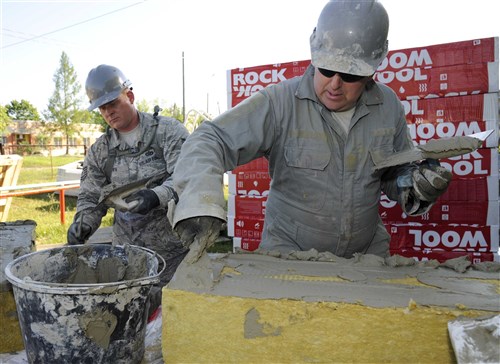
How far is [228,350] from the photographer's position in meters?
1.32

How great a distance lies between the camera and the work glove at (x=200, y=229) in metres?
1.44

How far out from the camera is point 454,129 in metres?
3.67

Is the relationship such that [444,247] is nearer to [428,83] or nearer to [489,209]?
[489,209]

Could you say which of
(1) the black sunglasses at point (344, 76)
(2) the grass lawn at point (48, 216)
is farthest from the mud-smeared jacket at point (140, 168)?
(2) the grass lawn at point (48, 216)

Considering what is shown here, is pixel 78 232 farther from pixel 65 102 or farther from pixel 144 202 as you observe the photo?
pixel 65 102

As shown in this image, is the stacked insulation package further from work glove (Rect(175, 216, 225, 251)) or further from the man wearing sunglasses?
work glove (Rect(175, 216, 225, 251))

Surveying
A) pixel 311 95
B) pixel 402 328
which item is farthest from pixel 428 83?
pixel 402 328

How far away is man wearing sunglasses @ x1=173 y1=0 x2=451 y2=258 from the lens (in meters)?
1.80

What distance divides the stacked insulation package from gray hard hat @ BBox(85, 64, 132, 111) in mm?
2423

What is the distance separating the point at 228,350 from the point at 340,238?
0.93 m

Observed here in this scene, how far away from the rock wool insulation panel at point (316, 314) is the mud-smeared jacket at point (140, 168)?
168 cm

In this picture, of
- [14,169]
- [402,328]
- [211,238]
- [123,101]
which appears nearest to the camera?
[402,328]

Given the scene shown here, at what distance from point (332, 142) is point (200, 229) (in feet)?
2.96

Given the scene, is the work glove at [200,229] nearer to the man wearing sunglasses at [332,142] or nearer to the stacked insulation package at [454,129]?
the man wearing sunglasses at [332,142]
